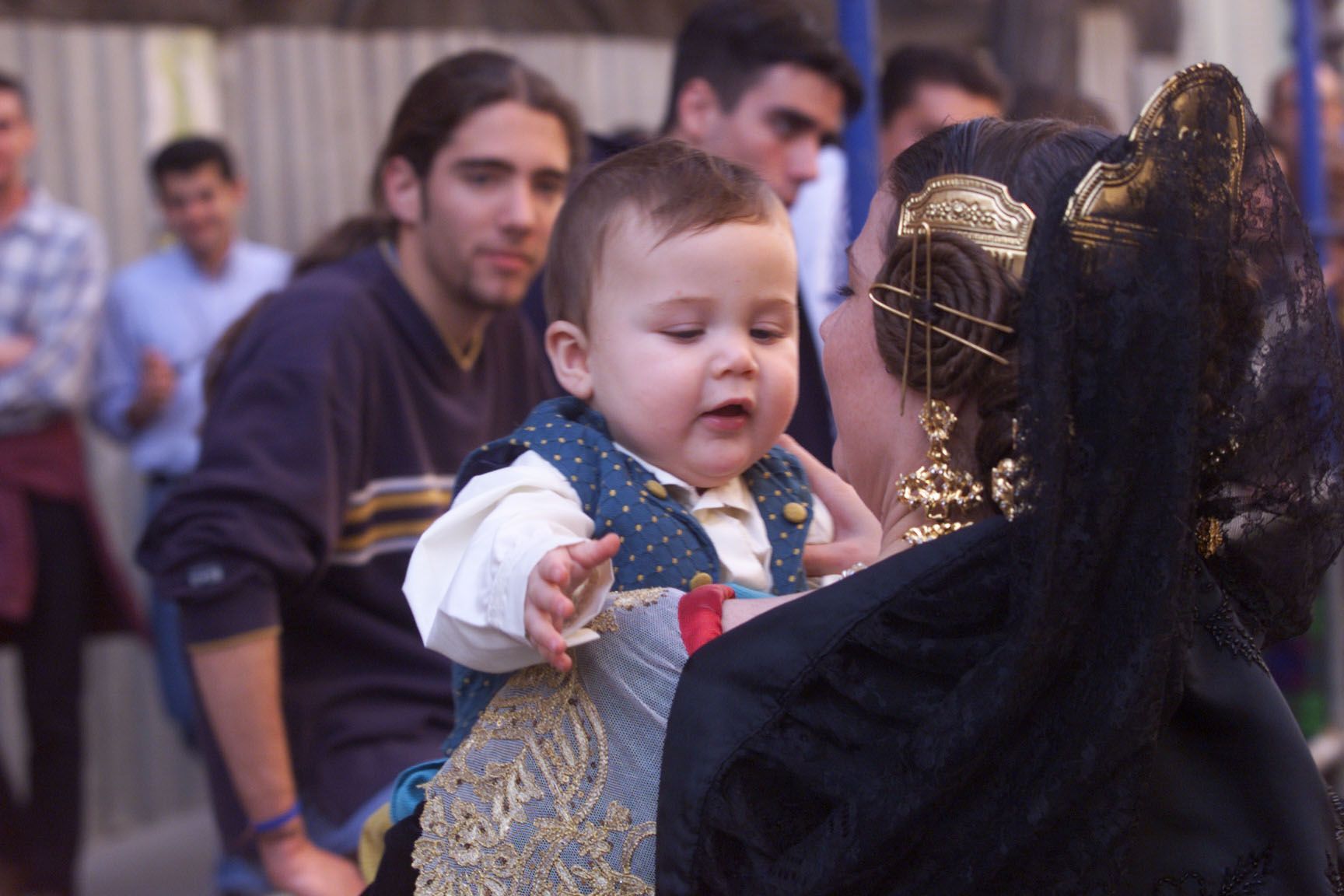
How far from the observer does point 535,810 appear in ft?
5.78

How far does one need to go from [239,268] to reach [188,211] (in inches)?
12.0

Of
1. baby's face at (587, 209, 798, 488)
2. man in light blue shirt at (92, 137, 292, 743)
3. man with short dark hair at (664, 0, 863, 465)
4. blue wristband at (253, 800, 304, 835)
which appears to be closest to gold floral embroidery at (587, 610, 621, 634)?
baby's face at (587, 209, 798, 488)

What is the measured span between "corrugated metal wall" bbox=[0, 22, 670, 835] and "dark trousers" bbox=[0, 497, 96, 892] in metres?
0.63

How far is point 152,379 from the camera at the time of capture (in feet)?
17.1

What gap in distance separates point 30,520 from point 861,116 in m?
2.87

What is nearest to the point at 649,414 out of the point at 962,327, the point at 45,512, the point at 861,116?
the point at 962,327

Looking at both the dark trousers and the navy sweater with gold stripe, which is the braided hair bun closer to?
the navy sweater with gold stripe

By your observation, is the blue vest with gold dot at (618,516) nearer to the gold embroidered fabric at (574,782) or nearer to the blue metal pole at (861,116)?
the gold embroidered fabric at (574,782)

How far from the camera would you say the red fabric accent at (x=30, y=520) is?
15.0 ft

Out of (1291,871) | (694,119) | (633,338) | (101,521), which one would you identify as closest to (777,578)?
(633,338)

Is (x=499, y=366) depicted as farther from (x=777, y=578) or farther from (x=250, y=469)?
(x=777, y=578)

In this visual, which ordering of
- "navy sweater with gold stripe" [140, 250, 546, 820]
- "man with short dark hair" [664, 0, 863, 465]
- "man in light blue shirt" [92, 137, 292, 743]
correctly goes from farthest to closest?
"man in light blue shirt" [92, 137, 292, 743], "man with short dark hair" [664, 0, 863, 465], "navy sweater with gold stripe" [140, 250, 546, 820]

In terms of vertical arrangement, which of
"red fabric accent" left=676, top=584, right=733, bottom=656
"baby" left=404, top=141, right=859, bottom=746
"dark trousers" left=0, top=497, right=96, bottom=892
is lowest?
"dark trousers" left=0, top=497, right=96, bottom=892

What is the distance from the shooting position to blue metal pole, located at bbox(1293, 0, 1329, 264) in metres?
5.75
